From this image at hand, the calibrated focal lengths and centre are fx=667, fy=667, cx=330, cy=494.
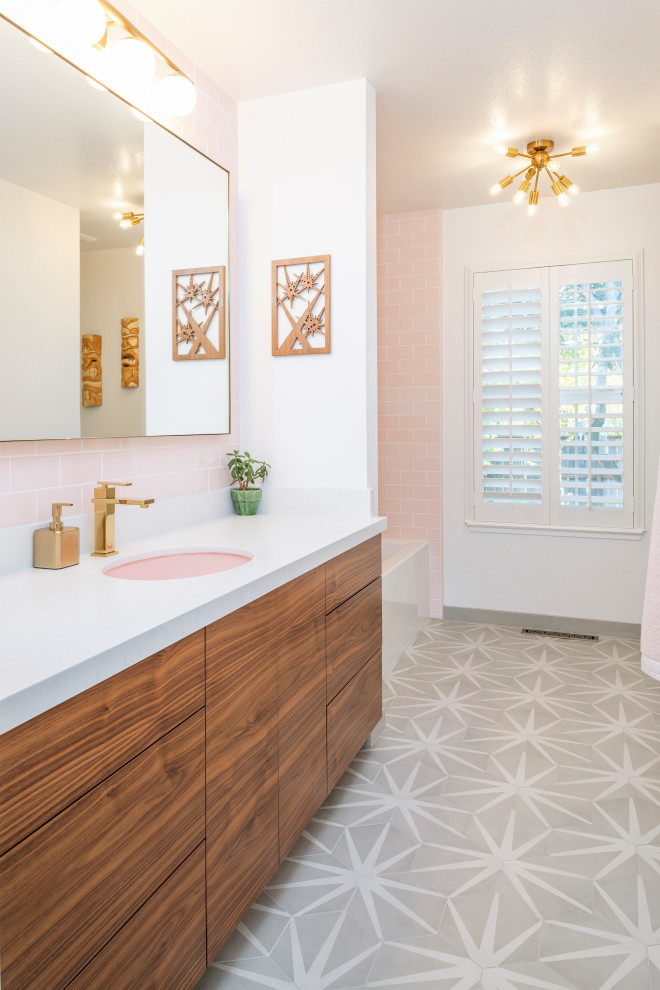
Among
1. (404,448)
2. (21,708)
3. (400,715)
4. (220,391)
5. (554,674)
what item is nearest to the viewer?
(21,708)

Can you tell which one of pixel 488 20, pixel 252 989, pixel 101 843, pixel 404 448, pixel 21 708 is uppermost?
pixel 488 20

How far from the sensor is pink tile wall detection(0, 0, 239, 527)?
1685 millimetres

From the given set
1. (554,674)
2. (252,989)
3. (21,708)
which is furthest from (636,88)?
(252,989)

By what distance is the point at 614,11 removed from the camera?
221 centimetres

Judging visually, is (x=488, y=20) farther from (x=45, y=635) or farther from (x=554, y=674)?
(x=554, y=674)

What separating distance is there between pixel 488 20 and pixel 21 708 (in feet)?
8.21

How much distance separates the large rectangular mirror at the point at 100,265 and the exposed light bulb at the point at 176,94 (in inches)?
3.3

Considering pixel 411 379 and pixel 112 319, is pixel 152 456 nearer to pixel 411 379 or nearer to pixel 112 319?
pixel 112 319

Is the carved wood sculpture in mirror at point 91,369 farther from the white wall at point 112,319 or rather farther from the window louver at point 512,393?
the window louver at point 512,393

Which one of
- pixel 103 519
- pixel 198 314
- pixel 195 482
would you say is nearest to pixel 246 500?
pixel 195 482

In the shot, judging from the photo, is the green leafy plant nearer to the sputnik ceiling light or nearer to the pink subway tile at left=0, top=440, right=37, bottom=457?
the pink subway tile at left=0, top=440, right=37, bottom=457

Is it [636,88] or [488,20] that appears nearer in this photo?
[488,20]

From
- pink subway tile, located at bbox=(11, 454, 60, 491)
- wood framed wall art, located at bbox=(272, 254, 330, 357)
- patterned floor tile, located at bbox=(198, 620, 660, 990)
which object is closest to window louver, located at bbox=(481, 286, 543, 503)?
patterned floor tile, located at bbox=(198, 620, 660, 990)

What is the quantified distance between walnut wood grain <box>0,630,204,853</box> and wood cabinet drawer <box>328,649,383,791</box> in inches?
35.5
